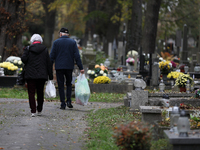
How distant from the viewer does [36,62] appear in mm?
9195

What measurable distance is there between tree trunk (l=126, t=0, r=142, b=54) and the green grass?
17.6 metres

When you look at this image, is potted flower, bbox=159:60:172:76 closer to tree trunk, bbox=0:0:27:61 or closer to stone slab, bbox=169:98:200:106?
tree trunk, bbox=0:0:27:61

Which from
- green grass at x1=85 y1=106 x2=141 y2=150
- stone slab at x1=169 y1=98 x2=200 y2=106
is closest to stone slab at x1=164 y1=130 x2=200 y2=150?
green grass at x1=85 y1=106 x2=141 y2=150

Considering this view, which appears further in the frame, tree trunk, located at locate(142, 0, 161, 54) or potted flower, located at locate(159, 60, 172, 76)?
tree trunk, located at locate(142, 0, 161, 54)

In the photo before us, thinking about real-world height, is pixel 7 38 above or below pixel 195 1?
below

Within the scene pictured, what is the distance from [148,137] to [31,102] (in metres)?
4.14

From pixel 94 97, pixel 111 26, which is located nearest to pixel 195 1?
pixel 111 26

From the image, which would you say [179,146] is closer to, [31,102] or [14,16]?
[31,102]

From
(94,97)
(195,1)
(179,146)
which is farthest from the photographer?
(195,1)

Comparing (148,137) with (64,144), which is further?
(64,144)

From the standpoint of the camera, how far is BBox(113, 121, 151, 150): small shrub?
5591 mm

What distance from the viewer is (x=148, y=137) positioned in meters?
5.67

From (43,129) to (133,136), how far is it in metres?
2.76

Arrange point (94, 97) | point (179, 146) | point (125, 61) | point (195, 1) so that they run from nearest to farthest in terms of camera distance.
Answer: point (179, 146) < point (94, 97) < point (125, 61) < point (195, 1)
